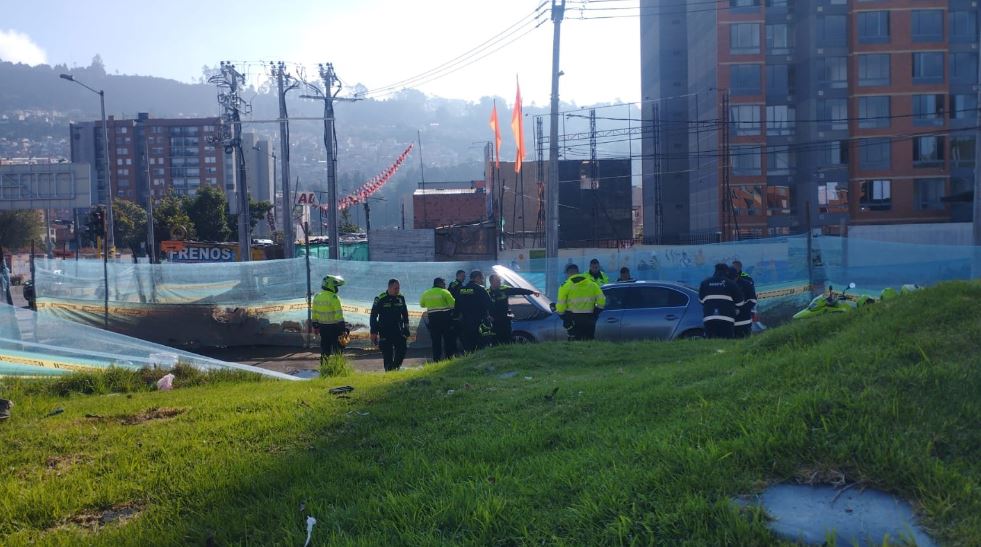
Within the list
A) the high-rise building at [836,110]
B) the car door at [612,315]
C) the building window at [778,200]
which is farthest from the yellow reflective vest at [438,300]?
the building window at [778,200]

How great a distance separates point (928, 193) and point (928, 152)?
2123 mm

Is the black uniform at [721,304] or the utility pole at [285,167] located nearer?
the black uniform at [721,304]

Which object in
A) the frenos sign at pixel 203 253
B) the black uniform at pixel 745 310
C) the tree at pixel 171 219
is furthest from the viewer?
the tree at pixel 171 219

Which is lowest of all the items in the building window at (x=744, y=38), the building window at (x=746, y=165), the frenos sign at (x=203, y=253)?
the frenos sign at (x=203, y=253)

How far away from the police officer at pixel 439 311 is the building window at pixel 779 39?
36087 mm

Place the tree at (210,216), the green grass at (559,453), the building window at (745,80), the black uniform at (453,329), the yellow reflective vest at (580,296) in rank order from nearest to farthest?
1. the green grass at (559,453)
2. the yellow reflective vest at (580,296)
3. the black uniform at (453,329)
4. the building window at (745,80)
5. the tree at (210,216)

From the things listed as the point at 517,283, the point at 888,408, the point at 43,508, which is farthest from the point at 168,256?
the point at 888,408

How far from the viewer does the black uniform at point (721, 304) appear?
1322 cm

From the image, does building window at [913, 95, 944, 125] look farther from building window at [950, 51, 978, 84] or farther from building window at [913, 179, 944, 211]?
building window at [913, 179, 944, 211]

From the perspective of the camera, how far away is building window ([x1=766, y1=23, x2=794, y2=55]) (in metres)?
43.7

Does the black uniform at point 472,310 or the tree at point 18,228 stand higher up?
the tree at point 18,228

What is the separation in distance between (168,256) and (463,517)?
34.5 meters

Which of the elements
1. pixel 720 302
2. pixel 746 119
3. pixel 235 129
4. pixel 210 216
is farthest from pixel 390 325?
pixel 210 216

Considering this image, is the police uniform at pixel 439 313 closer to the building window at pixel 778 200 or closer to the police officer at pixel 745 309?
the police officer at pixel 745 309
